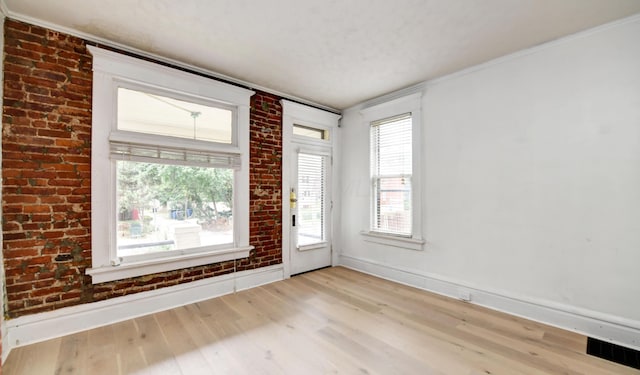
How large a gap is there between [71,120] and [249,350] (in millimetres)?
2751

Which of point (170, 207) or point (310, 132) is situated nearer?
point (170, 207)

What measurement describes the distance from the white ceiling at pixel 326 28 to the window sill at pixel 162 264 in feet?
7.63

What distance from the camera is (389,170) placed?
4301mm

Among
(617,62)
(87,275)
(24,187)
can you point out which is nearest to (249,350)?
(87,275)

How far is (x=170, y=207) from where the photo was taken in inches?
126

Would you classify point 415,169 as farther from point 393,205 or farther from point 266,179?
point 266,179

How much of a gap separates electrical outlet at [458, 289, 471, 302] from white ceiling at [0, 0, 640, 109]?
2765 mm

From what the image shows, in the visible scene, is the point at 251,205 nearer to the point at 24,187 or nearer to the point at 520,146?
the point at 24,187

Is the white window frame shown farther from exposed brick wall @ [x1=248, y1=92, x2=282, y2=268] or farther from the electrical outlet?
the electrical outlet

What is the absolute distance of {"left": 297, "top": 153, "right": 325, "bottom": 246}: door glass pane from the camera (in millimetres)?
4535

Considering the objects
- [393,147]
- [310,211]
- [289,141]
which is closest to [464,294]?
[393,147]

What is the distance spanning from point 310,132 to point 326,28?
2245 millimetres

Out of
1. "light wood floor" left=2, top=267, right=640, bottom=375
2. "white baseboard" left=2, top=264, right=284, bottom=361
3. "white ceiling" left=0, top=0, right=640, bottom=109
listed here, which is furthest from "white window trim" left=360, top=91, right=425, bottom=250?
"white baseboard" left=2, top=264, right=284, bottom=361

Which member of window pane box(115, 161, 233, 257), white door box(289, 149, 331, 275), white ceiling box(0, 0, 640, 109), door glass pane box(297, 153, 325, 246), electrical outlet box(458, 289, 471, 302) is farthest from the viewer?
door glass pane box(297, 153, 325, 246)
